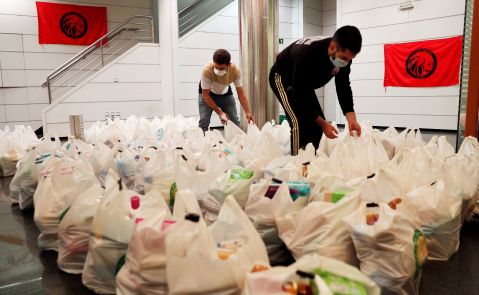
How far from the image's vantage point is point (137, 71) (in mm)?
6262

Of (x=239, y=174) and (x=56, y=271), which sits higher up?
(x=239, y=174)

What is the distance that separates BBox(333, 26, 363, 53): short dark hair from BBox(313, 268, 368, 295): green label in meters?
1.22

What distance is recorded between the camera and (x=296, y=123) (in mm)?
2252

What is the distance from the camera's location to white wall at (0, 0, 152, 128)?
6008mm

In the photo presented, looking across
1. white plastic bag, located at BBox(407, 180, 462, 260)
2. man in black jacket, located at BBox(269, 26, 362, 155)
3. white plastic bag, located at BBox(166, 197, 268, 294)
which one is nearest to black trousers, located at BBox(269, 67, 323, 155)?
man in black jacket, located at BBox(269, 26, 362, 155)

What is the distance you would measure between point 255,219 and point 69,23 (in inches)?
249

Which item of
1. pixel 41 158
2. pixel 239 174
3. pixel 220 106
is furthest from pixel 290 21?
pixel 239 174

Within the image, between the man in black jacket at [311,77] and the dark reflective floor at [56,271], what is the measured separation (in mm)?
908

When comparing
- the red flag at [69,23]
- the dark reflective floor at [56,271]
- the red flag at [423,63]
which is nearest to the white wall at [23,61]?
the red flag at [69,23]

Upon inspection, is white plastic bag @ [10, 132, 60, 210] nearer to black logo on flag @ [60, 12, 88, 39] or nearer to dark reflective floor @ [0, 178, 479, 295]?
dark reflective floor @ [0, 178, 479, 295]

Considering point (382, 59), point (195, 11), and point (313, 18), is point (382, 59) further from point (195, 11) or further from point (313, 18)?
point (195, 11)

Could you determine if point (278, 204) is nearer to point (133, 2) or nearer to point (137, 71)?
point (137, 71)

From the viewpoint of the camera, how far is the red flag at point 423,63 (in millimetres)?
5703

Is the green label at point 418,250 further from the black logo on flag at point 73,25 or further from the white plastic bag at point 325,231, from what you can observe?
the black logo on flag at point 73,25
